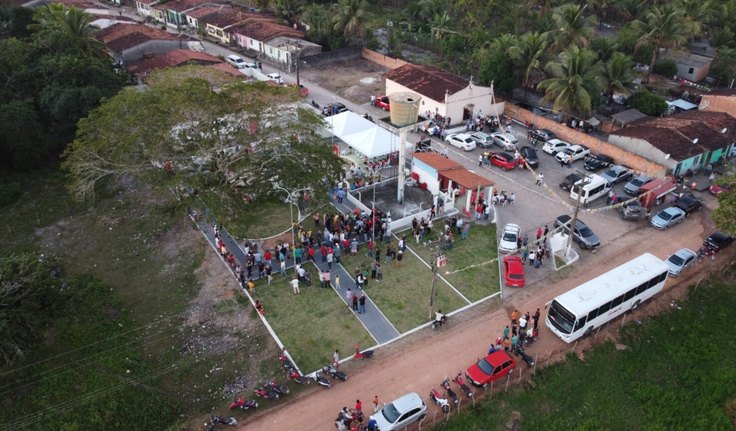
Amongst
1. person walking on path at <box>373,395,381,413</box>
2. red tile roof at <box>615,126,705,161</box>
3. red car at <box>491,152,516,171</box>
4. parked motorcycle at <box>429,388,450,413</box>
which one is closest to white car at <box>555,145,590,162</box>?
red tile roof at <box>615,126,705,161</box>

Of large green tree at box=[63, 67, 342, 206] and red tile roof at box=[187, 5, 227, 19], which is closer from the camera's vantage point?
large green tree at box=[63, 67, 342, 206]

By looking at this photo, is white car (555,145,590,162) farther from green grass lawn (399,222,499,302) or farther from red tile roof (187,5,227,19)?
red tile roof (187,5,227,19)

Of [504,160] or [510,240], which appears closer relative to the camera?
[510,240]

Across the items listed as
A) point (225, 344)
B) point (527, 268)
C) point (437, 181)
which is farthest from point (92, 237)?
point (527, 268)

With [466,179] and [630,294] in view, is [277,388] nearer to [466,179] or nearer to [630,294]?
[630,294]

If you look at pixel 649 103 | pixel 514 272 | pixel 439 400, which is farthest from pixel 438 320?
pixel 649 103

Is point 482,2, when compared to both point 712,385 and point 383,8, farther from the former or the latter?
point 712,385

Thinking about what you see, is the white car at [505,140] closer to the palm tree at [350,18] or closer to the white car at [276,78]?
the white car at [276,78]
